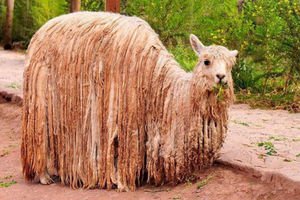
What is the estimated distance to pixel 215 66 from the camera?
23.0 feet

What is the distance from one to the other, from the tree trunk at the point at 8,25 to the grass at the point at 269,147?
14092mm

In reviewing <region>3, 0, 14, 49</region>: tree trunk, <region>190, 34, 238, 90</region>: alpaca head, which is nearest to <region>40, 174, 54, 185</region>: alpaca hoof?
<region>190, 34, 238, 90</region>: alpaca head

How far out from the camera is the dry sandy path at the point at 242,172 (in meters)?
6.83

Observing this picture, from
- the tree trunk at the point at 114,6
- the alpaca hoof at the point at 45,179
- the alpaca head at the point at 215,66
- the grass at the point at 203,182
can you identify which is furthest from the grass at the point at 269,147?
the tree trunk at the point at 114,6

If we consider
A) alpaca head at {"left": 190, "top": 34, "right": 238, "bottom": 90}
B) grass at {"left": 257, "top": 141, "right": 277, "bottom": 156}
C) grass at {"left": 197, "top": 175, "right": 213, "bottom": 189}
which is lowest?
grass at {"left": 197, "top": 175, "right": 213, "bottom": 189}

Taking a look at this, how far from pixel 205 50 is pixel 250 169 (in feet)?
3.95

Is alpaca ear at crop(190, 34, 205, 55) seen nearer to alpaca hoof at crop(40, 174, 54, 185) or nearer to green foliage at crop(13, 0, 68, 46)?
alpaca hoof at crop(40, 174, 54, 185)

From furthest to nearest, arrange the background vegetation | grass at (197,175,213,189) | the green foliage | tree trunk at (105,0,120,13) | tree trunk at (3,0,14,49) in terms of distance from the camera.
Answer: the green foliage < tree trunk at (3,0,14,49) < the background vegetation < tree trunk at (105,0,120,13) < grass at (197,175,213,189)

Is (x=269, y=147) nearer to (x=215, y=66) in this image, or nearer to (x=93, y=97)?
(x=215, y=66)

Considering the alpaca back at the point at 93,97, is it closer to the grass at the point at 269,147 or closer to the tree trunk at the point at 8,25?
the grass at the point at 269,147

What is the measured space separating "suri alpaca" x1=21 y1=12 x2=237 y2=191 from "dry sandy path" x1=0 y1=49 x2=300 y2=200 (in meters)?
0.16

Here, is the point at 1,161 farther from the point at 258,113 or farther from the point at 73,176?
the point at 258,113

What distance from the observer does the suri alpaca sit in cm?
720

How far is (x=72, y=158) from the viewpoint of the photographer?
25.8 feet
